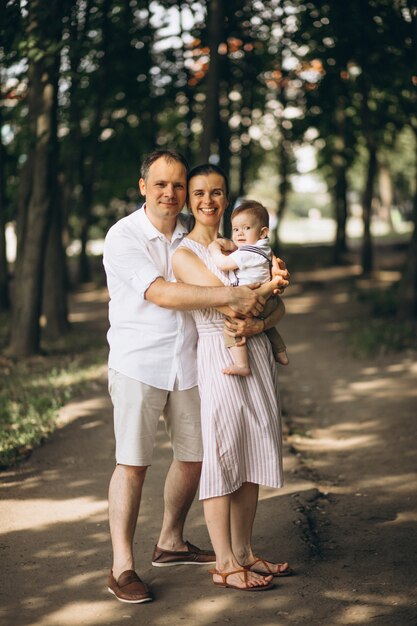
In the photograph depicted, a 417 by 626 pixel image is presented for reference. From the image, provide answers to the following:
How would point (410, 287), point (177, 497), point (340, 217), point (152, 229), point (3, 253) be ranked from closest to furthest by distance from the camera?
point (152, 229) < point (177, 497) < point (410, 287) < point (3, 253) < point (340, 217)

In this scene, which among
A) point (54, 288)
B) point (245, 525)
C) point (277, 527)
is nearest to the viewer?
point (245, 525)

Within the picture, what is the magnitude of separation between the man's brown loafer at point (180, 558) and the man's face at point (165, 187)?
6.46ft

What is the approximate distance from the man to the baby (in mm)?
123

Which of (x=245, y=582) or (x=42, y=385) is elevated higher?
A: (x=42, y=385)

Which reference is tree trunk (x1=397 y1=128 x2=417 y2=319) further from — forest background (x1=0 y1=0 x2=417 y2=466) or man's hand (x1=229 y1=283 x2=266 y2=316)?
man's hand (x1=229 y1=283 x2=266 y2=316)

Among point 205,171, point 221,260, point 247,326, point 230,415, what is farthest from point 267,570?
point 205,171

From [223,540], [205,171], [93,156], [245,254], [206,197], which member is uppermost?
[93,156]

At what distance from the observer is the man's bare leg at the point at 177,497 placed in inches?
216

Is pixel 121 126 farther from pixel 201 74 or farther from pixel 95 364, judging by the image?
pixel 95 364

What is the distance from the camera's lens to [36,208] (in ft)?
45.3

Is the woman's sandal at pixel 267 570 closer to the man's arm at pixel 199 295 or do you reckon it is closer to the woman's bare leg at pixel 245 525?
the woman's bare leg at pixel 245 525

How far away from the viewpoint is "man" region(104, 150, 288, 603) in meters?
5.05

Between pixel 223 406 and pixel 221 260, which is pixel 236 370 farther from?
pixel 221 260

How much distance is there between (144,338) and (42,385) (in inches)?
262
